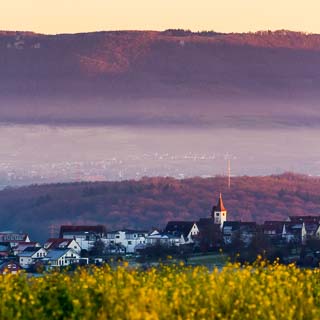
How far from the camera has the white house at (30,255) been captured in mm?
69312

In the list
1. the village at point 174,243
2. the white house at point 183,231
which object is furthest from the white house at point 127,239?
the white house at point 183,231

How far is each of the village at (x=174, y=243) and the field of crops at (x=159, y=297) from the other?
36.7 m

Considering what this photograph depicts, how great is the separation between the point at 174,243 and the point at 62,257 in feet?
26.7

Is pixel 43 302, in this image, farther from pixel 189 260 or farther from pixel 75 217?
pixel 75 217

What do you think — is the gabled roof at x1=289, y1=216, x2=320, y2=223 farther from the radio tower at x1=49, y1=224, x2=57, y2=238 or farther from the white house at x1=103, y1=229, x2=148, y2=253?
the radio tower at x1=49, y1=224, x2=57, y2=238

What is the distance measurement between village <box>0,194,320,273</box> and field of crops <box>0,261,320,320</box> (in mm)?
36684

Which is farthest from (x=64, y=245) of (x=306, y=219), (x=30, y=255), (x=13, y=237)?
(x=306, y=219)

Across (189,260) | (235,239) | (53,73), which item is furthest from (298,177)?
(189,260)

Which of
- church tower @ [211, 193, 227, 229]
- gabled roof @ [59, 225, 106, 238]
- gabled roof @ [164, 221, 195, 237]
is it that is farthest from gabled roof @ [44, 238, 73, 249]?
church tower @ [211, 193, 227, 229]

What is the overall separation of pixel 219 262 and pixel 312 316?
3956 centimetres

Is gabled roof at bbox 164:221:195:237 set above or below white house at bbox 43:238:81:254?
above

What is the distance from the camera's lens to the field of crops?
77.4 ft

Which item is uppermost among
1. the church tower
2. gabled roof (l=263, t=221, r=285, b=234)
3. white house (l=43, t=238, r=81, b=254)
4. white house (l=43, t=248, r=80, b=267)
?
the church tower

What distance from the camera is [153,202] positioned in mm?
115562
